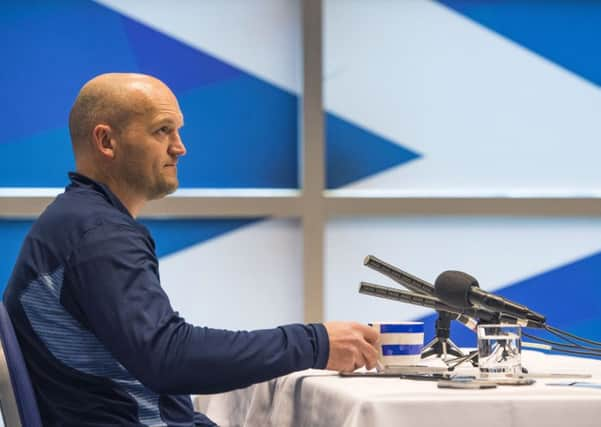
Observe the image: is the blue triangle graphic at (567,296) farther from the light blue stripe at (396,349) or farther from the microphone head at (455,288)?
the microphone head at (455,288)

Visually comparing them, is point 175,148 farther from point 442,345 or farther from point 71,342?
point 442,345

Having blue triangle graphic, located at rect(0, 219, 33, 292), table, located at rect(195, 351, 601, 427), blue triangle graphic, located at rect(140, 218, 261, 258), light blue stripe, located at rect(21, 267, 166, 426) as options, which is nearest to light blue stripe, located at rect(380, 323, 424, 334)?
table, located at rect(195, 351, 601, 427)

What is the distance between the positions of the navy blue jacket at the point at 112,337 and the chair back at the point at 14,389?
7 cm

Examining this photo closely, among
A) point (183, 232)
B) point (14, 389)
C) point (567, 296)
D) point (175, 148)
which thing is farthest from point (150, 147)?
point (567, 296)

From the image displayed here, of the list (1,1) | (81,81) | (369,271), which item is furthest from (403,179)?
(1,1)

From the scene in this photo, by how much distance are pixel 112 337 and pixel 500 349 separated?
2.27 feet

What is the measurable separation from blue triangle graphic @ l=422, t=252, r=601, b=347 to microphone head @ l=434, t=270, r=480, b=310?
8.57ft

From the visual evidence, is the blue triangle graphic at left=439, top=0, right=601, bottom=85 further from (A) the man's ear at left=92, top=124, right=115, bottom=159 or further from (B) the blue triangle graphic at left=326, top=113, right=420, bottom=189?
(A) the man's ear at left=92, top=124, right=115, bottom=159

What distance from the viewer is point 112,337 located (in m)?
1.67

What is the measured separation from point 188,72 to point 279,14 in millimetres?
481

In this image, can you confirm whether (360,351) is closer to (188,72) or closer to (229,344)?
(229,344)

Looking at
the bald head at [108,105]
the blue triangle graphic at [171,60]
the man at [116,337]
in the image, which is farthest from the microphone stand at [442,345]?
the blue triangle graphic at [171,60]

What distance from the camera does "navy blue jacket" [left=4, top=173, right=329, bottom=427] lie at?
167 cm

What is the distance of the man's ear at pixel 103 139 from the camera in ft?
6.58
